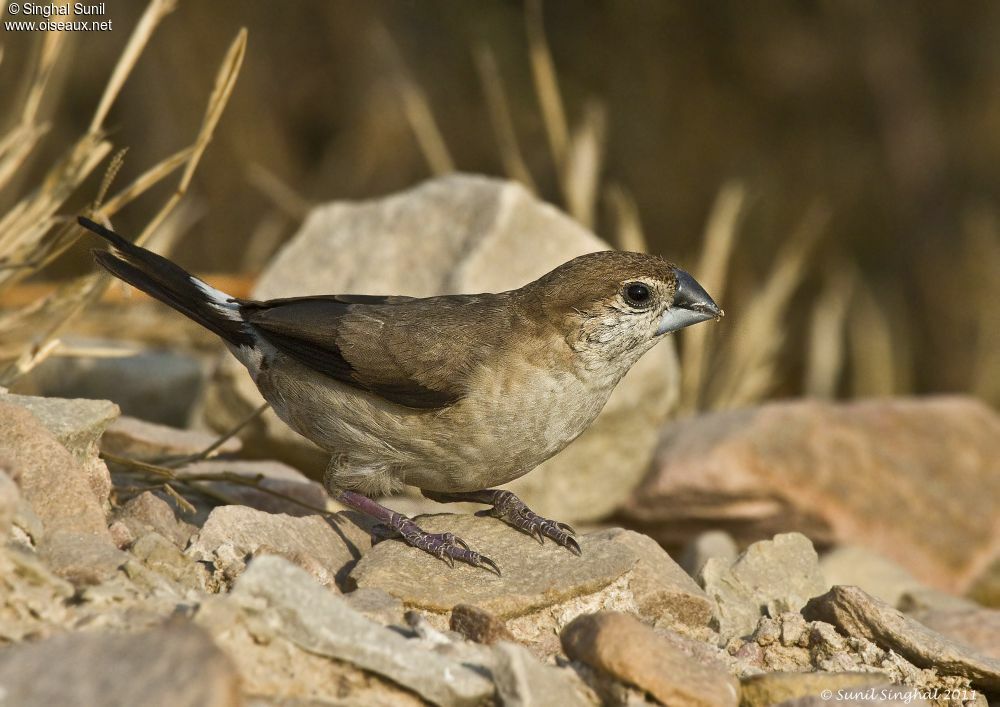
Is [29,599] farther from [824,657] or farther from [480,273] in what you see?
[480,273]

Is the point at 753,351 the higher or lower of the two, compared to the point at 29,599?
higher

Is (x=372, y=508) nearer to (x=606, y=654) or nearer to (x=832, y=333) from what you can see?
(x=606, y=654)

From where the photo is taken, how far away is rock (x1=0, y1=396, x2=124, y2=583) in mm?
3330

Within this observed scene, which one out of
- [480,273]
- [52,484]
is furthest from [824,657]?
[480,273]

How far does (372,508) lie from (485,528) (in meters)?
0.45

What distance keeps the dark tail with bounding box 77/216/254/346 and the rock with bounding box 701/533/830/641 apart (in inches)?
78.5

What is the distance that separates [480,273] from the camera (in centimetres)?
617

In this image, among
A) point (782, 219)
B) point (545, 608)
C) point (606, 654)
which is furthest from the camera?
point (782, 219)

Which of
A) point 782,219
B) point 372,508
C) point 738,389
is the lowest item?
point 372,508

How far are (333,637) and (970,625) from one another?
261cm

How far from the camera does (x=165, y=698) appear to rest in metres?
2.31

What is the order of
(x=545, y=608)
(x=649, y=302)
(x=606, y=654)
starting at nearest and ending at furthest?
1. (x=606, y=654)
2. (x=545, y=608)
3. (x=649, y=302)

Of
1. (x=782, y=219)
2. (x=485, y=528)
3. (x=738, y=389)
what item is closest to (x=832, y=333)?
(x=738, y=389)

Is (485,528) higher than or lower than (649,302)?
lower
